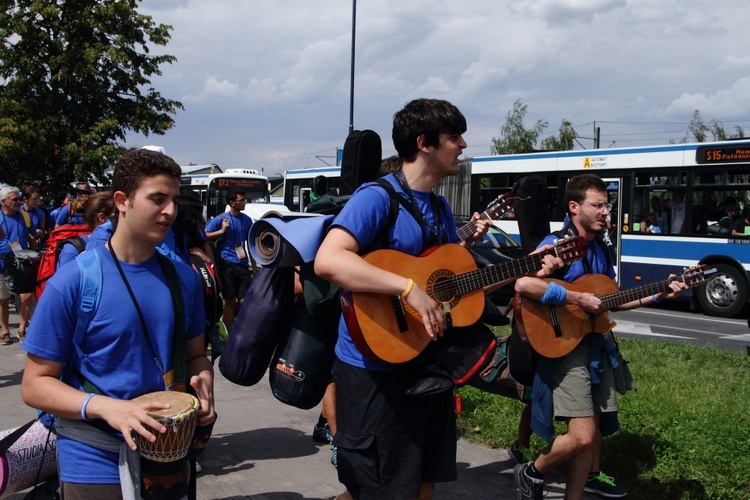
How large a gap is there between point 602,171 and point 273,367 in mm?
14005

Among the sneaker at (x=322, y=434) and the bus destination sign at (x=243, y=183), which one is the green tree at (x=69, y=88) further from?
the sneaker at (x=322, y=434)

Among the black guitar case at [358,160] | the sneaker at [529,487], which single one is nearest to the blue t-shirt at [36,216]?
the black guitar case at [358,160]

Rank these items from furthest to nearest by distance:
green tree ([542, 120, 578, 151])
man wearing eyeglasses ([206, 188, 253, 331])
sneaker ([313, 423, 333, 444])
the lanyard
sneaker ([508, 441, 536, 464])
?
1. green tree ([542, 120, 578, 151])
2. man wearing eyeglasses ([206, 188, 253, 331])
3. sneaker ([313, 423, 333, 444])
4. sneaker ([508, 441, 536, 464])
5. the lanyard

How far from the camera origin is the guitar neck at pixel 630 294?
13.2 ft

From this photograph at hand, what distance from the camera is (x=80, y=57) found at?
78.2 feet

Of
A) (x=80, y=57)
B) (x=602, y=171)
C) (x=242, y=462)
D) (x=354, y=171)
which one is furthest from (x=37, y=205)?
(x=80, y=57)

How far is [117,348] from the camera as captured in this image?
229 cm

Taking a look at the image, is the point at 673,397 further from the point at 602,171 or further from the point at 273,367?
the point at 602,171

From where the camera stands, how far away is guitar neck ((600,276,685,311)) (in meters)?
4.03

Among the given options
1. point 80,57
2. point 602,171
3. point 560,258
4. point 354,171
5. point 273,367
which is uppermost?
point 80,57

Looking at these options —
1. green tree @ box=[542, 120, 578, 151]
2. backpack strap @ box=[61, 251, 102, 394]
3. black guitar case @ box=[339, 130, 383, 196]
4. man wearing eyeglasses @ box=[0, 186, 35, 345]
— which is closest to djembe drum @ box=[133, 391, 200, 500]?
backpack strap @ box=[61, 251, 102, 394]

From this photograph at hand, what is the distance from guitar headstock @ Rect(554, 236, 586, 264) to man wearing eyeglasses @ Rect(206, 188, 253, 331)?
5.44 m

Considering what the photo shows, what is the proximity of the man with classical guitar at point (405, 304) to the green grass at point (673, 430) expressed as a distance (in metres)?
2.21

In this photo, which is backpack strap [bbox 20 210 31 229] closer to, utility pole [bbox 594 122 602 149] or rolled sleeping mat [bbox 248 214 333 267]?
rolled sleeping mat [bbox 248 214 333 267]
